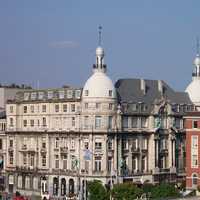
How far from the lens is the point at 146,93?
128125 millimetres

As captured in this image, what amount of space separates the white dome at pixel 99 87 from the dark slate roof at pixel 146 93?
351 cm

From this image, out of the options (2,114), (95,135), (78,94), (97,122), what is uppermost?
(78,94)

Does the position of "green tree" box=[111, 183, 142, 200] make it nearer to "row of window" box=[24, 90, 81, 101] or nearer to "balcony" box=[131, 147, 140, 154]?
"balcony" box=[131, 147, 140, 154]

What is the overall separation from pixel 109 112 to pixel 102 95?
9.20 feet

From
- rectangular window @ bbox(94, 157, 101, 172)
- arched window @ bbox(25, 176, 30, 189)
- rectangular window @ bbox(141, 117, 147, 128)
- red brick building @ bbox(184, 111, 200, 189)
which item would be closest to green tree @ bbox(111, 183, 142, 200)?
red brick building @ bbox(184, 111, 200, 189)

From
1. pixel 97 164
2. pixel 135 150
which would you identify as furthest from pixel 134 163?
pixel 97 164

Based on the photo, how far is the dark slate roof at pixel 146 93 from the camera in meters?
124

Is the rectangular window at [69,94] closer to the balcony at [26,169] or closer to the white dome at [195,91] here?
the balcony at [26,169]

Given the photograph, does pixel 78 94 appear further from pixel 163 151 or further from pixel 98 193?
pixel 98 193

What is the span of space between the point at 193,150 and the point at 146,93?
24.6m

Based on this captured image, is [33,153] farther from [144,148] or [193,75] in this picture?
[193,75]

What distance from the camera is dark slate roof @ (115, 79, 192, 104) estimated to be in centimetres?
12399

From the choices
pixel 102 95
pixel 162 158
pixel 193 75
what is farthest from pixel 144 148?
pixel 193 75

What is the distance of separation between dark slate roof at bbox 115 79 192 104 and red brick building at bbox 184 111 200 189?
1780 centimetres
